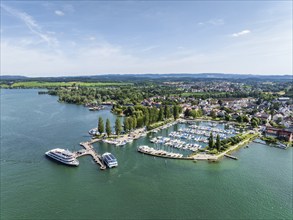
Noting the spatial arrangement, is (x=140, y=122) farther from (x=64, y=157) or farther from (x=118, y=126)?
(x=64, y=157)

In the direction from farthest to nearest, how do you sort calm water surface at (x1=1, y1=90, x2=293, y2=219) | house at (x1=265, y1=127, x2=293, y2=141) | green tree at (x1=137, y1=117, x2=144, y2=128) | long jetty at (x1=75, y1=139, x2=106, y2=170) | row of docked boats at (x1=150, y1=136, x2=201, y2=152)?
green tree at (x1=137, y1=117, x2=144, y2=128) → house at (x1=265, y1=127, x2=293, y2=141) → row of docked boats at (x1=150, y1=136, x2=201, y2=152) → long jetty at (x1=75, y1=139, x2=106, y2=170) → calm water surface at (x1=1, y1=90, x2=293, y2=219)

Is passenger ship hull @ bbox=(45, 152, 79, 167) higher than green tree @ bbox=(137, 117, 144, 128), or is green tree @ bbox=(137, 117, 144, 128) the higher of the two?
green tree @ bbox=(137, 117, 144, 128)

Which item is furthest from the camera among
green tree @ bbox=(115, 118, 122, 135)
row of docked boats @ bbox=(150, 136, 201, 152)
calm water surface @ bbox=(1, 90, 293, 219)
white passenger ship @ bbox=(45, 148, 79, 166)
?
green tree @ bbox=(115, 118, 122, 135)

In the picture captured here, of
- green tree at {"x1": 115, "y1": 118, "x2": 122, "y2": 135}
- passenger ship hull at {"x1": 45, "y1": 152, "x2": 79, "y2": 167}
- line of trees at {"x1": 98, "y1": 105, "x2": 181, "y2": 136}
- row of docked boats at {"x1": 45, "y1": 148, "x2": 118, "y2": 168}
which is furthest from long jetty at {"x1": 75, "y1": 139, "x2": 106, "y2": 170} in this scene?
green tree at {"x1": 115, "y1": 118, "x2": 122, "y2": 135}

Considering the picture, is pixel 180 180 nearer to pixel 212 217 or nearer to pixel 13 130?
pixel 212 217

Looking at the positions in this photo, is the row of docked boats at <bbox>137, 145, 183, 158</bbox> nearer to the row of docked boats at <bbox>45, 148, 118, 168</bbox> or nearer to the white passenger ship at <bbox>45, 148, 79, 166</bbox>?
the row of docked boats at <bbox>45, 148, 118, 168</bbox>

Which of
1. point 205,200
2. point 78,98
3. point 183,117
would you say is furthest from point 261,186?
point 78,98

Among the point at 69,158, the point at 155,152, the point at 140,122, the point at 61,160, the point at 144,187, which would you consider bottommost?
the point at 144,187

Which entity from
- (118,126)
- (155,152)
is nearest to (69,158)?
(155,152)
